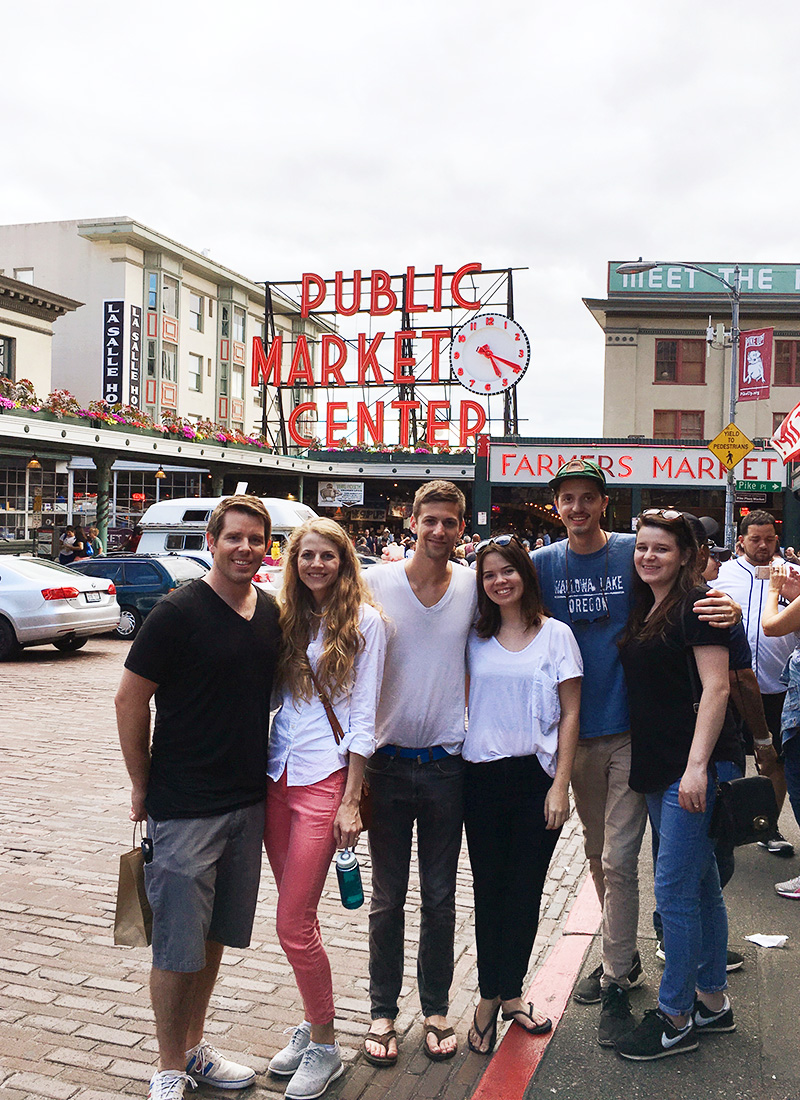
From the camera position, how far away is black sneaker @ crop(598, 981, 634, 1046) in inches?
138

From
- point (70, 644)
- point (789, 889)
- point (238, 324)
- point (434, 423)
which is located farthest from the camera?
point (238, 324)

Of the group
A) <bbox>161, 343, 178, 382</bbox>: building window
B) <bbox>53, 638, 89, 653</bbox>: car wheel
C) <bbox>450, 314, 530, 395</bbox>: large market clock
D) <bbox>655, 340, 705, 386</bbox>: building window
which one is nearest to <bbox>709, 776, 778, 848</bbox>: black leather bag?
<bbox>53, 638, 89, 653</bbox>: car wheel

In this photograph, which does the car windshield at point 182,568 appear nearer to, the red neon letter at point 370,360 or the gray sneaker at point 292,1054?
the gray sneaker at point 292,1054

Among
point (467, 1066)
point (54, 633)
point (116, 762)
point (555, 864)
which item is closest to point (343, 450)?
point (54, 633)

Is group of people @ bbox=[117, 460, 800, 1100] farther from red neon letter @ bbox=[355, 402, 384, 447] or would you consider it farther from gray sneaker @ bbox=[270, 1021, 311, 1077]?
red neon letter @ bbox=[355, 402, 384, 447]

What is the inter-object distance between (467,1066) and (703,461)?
1171 inches

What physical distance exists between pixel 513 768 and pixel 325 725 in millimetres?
731

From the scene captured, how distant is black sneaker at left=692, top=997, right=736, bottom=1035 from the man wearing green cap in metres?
0.26

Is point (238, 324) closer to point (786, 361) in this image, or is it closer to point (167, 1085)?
point (786, 361)

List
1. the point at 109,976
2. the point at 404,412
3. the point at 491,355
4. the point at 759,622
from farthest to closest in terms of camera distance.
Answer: the point at 404,412 → the point at 491,355 → the point at 759,622 → the point at 109,976

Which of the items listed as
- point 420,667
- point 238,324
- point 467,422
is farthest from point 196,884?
point 238,324

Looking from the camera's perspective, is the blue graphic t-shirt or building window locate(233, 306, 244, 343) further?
building window locate(233, 306, 244, 343)

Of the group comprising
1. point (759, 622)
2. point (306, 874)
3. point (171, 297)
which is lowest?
point (306, 874)

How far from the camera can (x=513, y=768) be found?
3473 millimetres
